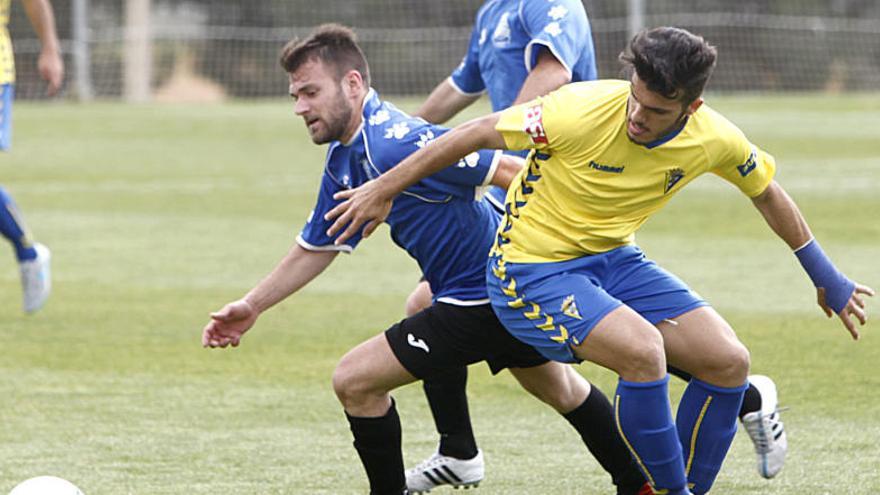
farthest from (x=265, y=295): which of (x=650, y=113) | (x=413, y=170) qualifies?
(x=650, y=113)

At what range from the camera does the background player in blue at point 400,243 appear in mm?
4812

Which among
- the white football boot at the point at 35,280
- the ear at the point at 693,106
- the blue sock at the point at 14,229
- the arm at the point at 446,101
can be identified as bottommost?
the white football boot at the point at 35,280

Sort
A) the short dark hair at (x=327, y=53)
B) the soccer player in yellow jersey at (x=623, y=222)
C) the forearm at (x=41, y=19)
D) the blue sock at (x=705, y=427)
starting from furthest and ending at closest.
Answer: the forearm at (x=41, y=19)
the short dark hair at (x=327, y=53)
the blue sock at (x=705, y=427)
the soccer player in yellow jersey at (x=623, y=222)

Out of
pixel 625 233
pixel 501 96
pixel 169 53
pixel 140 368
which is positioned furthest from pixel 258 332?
pixel 169 53

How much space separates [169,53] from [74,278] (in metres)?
23.2

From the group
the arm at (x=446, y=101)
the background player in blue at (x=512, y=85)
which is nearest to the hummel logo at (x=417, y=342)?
the background player in blue at (x=512, y=85)

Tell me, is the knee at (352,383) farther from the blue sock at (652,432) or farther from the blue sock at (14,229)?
the blue sock at (14,229)

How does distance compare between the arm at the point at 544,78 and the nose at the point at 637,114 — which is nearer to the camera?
the nose at the point at 637,114

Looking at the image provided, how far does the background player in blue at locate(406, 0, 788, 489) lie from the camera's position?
5.26 m

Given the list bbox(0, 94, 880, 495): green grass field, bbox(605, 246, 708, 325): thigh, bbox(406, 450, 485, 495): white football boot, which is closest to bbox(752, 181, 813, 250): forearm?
bbox(605, 246, 708, 325): thigh

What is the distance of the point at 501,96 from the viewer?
6707 mm

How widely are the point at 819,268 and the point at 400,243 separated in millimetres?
1296

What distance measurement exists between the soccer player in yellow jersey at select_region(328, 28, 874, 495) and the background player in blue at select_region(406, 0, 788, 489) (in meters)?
0.35

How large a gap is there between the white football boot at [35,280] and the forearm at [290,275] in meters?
3.91
